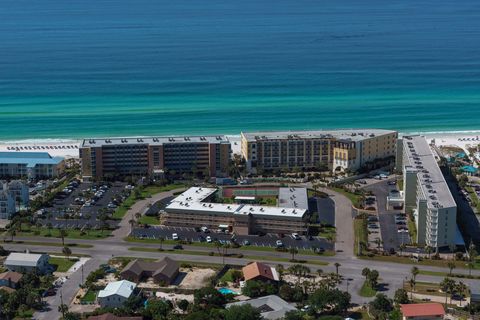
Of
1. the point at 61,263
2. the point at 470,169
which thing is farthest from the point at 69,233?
the point at 470,169

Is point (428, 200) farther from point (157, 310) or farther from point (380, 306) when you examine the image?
point (157, 310)

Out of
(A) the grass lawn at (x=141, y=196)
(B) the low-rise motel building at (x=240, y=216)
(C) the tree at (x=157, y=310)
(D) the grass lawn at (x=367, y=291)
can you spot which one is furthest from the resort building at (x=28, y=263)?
(D) the grass lawn at (x=367, y=291)

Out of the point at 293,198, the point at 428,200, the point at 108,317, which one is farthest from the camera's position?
the point at 293,198

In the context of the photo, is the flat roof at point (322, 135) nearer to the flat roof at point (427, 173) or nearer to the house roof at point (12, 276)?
the flat roof at point (427, 173)

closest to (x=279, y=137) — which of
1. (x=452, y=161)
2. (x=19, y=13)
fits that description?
(x=452, y=161)

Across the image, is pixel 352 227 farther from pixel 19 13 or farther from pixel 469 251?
pixel 19 13

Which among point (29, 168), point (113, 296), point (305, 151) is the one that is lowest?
point (113, 296)

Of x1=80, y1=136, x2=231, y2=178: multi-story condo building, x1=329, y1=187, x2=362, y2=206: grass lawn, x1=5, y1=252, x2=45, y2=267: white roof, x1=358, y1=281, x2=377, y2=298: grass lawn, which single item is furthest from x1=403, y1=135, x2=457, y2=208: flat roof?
x1=5, y1=252, x2=45, y2=267: white roof
